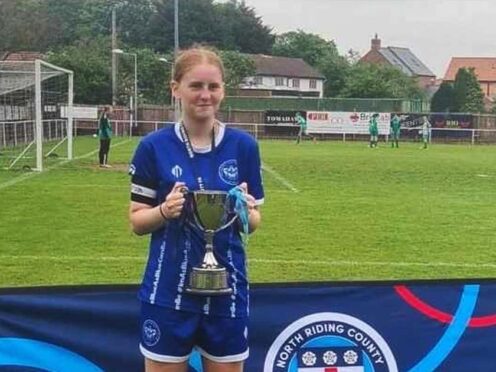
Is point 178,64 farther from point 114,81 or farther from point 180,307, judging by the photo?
point 114,81

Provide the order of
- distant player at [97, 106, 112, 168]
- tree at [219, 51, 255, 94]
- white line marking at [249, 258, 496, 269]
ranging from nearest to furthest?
white line marking at [249, 258, 496, 269]
distant player at [97, 106, 112, 168]
tree at [219, 51, 255, 94]

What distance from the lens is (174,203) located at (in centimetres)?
345

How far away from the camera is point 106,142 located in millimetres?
26391

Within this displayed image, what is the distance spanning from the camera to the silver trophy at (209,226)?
136 inches

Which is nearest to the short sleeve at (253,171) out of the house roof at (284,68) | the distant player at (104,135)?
the distant player at (104,135)

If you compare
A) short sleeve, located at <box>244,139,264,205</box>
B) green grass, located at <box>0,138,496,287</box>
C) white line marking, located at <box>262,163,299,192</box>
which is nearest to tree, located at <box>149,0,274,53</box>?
white line marking, located at <box>262,163,299,192</box>

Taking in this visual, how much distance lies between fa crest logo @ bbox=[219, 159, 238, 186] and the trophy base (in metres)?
0.35

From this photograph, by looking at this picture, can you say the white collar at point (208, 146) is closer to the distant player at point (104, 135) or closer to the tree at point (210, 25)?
the distant player at point (104, 135)

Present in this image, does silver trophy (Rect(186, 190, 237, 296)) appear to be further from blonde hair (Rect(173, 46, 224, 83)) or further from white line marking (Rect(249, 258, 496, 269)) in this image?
white line marking (Rect(249, 258, 496, 269))

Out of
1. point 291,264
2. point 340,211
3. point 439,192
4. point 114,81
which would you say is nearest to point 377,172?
point 439,192

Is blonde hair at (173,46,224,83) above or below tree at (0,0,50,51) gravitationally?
below

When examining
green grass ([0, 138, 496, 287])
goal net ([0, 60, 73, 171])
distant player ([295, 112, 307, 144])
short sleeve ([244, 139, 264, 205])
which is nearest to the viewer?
short sleeve ([244, 139, 264, 205])

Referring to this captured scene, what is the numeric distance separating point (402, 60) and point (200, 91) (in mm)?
175705

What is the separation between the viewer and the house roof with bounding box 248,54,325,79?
125 metres
